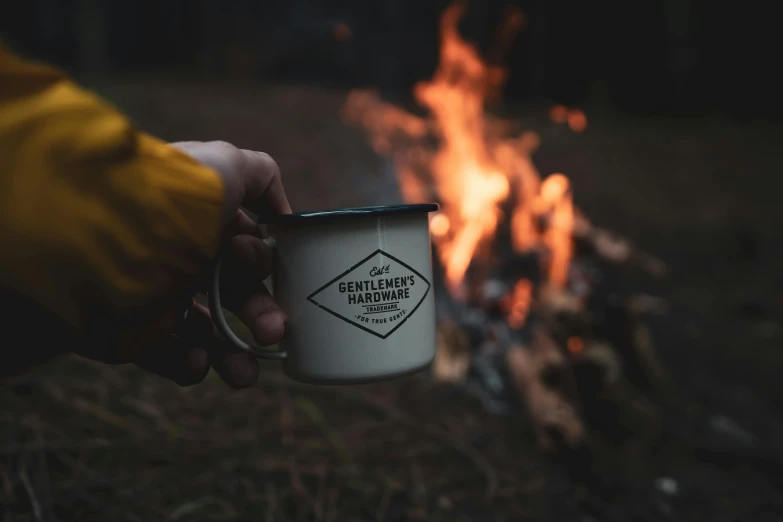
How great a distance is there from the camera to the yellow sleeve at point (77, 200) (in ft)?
2.05

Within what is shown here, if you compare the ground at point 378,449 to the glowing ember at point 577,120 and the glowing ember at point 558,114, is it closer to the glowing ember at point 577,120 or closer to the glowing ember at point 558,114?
the glowing ember at point 577,120

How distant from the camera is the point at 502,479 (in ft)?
6.85

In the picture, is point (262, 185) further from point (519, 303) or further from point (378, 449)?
point (519, 303)

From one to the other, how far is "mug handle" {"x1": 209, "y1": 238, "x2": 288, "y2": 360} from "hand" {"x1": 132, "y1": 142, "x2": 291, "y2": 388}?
0.03 metres

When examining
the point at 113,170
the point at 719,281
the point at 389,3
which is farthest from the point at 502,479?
the point at 389,3

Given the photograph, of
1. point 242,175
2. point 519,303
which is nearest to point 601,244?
point 519,303

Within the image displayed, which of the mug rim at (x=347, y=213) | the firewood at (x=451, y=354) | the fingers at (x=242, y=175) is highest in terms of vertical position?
the fingers at (x=242, y=175)

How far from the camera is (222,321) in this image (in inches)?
40.8

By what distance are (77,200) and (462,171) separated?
4184 millimetres

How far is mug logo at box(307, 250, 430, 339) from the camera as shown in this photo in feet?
3.27

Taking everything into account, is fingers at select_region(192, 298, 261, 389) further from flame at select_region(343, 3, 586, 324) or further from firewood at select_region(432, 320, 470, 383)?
flame at select_region(343, 3, 586, 324)

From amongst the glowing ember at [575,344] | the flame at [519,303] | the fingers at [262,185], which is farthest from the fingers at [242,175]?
the flame at [519,303]

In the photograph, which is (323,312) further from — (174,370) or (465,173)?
(465,173)

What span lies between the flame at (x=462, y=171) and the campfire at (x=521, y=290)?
0.03 feet
